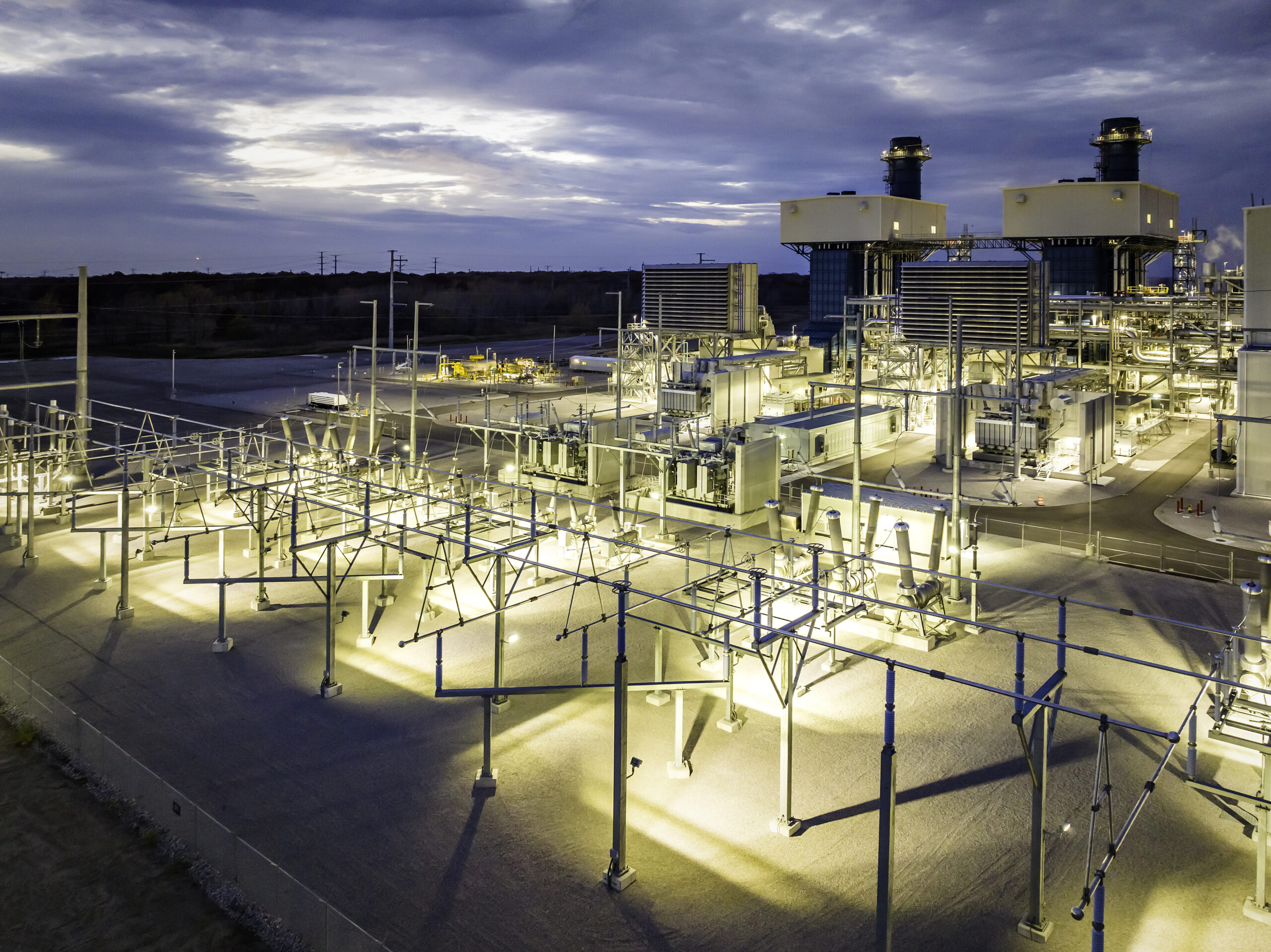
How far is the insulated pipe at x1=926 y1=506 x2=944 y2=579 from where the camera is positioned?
2122 centimetres

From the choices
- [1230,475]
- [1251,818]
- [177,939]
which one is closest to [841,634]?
[1251,818]

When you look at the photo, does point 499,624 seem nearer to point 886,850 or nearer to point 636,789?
point 636,789

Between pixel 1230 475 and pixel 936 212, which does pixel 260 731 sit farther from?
pixel 936 212

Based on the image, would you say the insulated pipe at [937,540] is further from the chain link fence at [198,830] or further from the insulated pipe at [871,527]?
the chain link fence at [198,830]

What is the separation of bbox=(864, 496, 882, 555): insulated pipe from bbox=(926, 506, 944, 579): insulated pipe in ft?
4.28

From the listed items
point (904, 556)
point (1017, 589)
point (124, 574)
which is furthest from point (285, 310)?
point (1017, 589)

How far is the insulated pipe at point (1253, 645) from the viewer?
14781mm

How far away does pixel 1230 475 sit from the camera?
3594 cm

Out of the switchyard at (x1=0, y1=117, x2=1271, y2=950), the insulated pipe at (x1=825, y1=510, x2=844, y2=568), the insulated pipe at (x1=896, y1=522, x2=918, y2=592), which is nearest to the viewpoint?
the switchyard at (x1=0, y1=117, x2=1271, y2=950)

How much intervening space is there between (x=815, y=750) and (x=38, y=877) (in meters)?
11.3

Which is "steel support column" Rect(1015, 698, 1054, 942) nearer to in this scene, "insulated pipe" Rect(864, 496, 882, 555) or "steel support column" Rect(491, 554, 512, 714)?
"steel support column" Rect(491, 554, 512, 714)

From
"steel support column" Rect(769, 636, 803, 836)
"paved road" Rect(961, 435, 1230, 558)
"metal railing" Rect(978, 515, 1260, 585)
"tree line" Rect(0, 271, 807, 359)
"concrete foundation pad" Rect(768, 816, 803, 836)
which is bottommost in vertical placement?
"concrete foundation pad" Rect(768, 816, 803, 836)

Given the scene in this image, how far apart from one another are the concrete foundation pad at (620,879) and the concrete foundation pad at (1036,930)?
4.61 meters

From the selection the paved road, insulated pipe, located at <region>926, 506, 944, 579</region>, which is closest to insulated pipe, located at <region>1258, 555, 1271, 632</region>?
insulated pipe, located at <region>926, 506, 944, 579</region>
